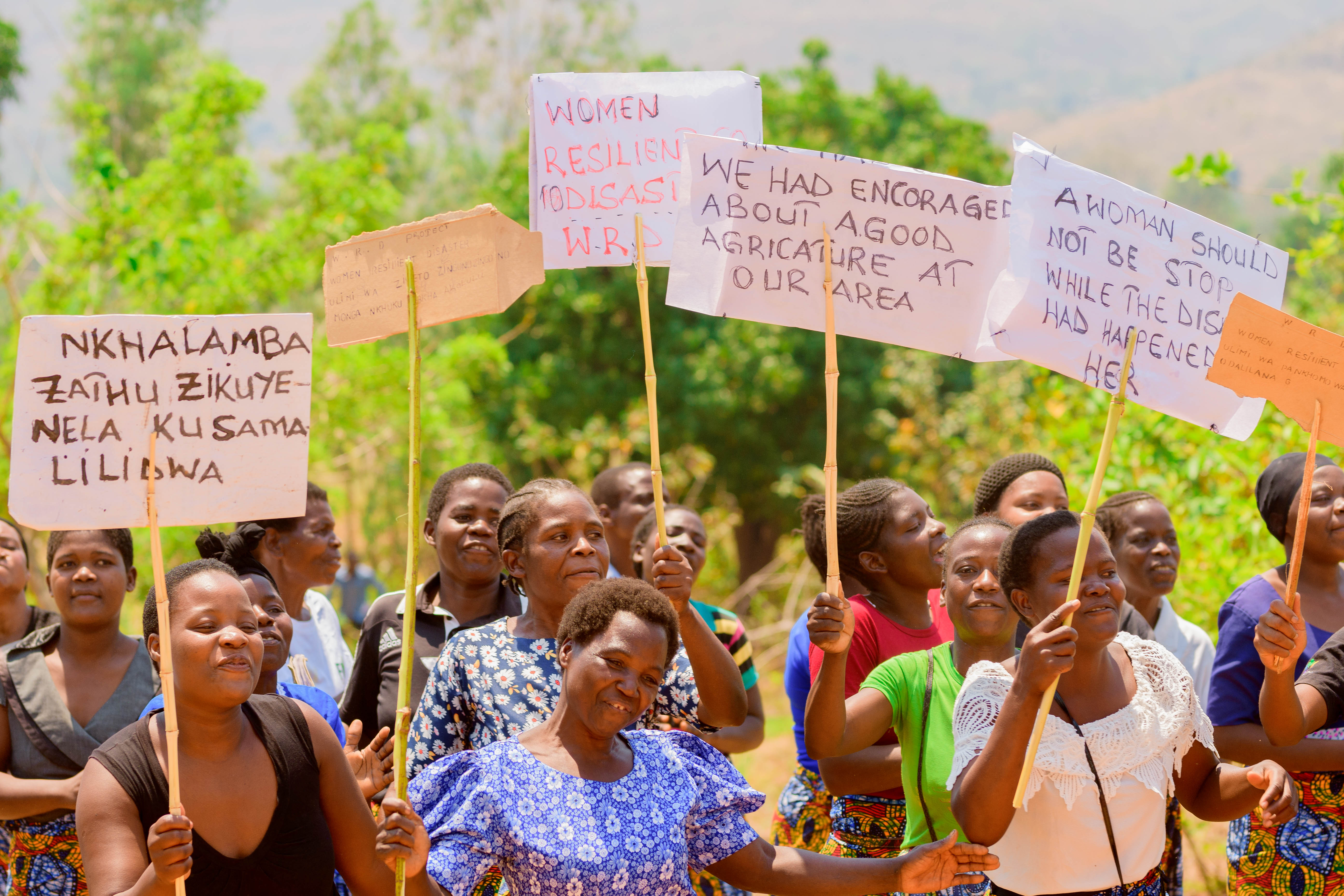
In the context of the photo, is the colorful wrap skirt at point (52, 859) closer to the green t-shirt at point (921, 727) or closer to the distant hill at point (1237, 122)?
the green t-shirt at point (921, 727)

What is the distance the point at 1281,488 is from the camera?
438cm

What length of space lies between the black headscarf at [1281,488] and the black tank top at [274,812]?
10.4 ft

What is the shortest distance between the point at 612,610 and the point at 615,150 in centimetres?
169

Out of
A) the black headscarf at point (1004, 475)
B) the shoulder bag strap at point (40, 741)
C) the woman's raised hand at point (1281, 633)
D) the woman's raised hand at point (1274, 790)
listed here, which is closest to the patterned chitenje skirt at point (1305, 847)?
the woman's raised hand at point (1274, 790)

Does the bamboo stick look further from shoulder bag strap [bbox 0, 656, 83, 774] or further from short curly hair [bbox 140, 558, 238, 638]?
shoulder bag strap [bbox 0, 656, 83, 774]

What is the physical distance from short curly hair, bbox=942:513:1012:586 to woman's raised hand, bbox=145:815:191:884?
205 cm

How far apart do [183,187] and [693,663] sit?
8.77 metres

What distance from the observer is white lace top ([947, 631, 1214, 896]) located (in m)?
3.05

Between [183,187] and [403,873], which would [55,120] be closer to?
[183,187]

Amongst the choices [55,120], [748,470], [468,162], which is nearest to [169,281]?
[748,470]

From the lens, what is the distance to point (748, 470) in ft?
47.9

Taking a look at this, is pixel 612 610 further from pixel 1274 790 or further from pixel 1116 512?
pixel 1116 512

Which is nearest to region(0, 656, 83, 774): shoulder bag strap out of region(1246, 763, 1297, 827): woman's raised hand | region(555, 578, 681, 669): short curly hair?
region(555, 578, 681, 669): short curly hair

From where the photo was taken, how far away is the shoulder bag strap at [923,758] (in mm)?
3369
